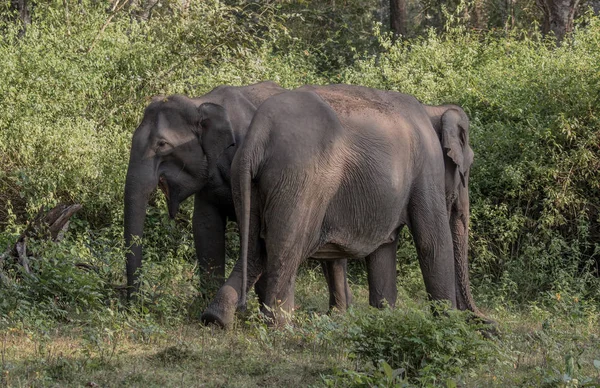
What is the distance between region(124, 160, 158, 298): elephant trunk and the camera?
29.4 feet

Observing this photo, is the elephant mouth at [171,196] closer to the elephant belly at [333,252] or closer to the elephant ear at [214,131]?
the elephant ear at [214,131]

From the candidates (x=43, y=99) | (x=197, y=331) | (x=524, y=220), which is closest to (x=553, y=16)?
(x=524, y=220)

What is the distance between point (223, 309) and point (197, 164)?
5.43ft

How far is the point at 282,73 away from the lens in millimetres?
13812

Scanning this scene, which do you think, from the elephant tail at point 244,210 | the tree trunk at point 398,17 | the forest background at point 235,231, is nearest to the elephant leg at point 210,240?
the forest background at point 235,231

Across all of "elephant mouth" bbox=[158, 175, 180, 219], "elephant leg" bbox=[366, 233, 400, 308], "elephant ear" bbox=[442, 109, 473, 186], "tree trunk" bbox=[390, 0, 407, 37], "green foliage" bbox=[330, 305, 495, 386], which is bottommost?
"elephant leg" bbox=[366, 233, 400, 308]

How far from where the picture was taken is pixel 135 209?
912 centimetres

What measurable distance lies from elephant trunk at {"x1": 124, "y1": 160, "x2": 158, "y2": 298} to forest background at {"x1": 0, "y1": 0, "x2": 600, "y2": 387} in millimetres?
168

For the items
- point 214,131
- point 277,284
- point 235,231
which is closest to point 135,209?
point 214,131

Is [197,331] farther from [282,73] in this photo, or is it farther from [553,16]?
[553,16]

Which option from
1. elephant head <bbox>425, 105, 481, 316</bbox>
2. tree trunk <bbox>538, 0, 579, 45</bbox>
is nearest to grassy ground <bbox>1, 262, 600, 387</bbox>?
elephant head <bbox>425, 105, 481, 316</bbox>

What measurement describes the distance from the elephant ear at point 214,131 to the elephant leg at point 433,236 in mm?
Answer: 1714

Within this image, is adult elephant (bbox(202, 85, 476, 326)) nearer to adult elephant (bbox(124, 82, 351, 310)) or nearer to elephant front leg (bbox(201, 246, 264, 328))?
elephant front leg (bbox(201, 246, 264, 328))

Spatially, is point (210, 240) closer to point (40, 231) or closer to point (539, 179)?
point (40, 231)
